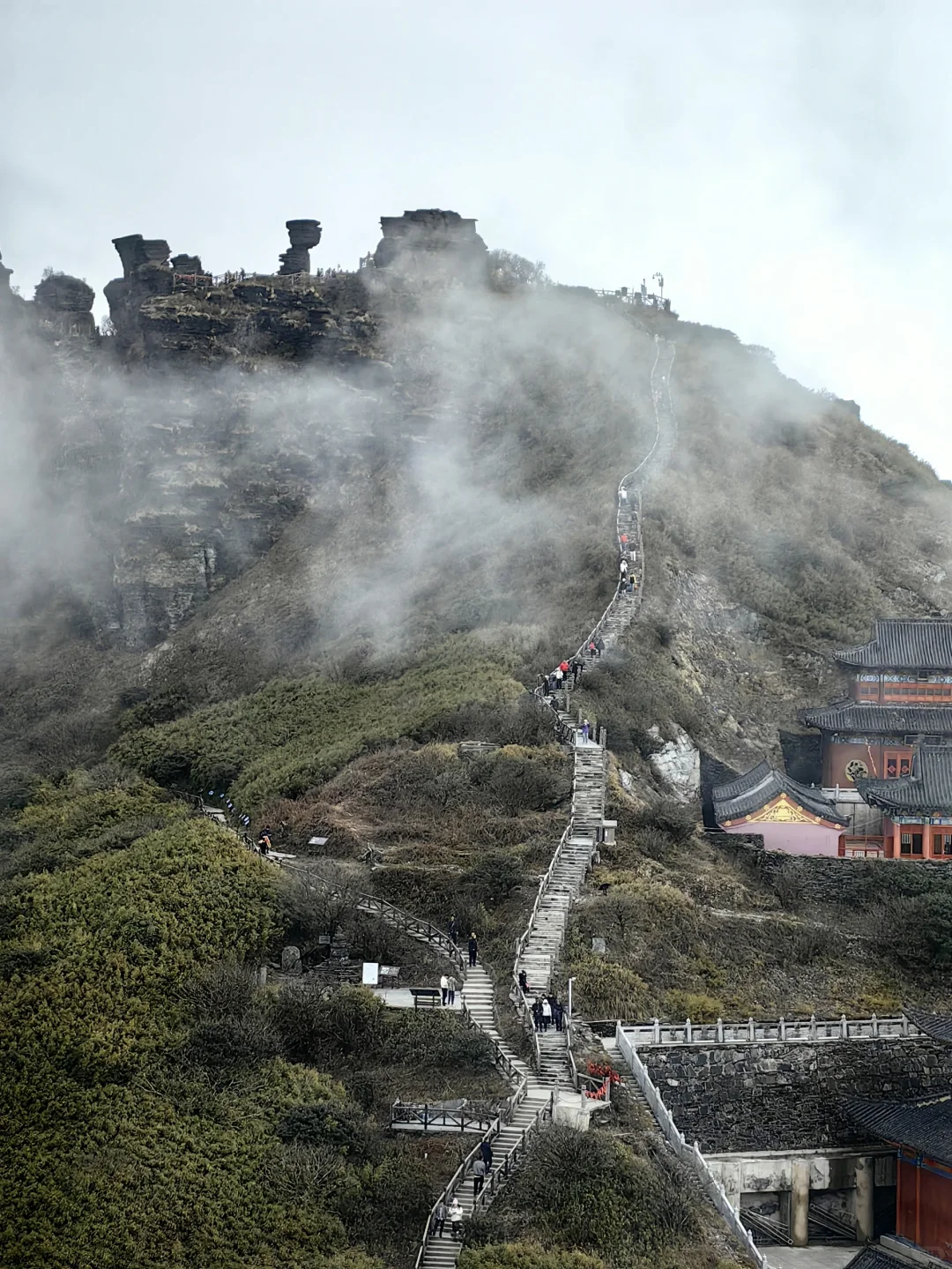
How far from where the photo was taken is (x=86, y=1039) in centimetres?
3534

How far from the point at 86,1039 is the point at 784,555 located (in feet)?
154

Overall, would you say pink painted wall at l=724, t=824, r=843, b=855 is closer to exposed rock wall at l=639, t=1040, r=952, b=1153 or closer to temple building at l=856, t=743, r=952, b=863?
temple building at l=856, t=743, r=952, b=863

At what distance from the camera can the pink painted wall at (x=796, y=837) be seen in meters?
51.5

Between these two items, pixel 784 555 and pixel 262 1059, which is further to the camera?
pixel 784 555

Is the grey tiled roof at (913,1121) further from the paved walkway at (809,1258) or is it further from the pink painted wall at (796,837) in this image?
the pink painted wall at (796,837)

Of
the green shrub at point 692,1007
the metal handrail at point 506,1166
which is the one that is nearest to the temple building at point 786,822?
the green shrub at point 692,1007

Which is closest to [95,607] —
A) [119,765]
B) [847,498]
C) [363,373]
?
[363,373]

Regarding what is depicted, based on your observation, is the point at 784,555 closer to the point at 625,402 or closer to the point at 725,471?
the point at 725,471

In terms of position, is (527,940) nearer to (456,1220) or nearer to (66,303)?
(456,1220)

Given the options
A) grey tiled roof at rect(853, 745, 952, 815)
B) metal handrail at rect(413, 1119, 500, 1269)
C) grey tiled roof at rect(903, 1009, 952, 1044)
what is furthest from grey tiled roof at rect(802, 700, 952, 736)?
metal handrail at rect(413, 1119, 500, 1269)

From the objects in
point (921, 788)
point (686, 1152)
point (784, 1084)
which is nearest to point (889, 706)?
point (921, 788)

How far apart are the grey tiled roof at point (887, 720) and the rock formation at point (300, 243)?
46854 millimetres

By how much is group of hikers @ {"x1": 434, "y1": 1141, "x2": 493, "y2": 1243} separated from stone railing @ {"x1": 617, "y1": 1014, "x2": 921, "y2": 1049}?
698 centimetres

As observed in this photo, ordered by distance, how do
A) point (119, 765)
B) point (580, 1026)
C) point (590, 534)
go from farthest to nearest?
point (590, 534) → point (119, 765) → point (580, 1026)
